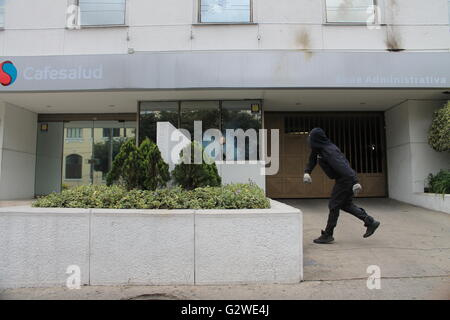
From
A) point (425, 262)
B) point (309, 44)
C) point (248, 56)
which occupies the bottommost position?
point (425, 262)

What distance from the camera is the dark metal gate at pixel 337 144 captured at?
11.0m

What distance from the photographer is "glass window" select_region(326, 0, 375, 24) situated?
9.35 metres

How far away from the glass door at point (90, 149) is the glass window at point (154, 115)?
2414 millimetres

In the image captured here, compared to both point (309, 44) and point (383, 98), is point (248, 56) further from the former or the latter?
point (383, 98)

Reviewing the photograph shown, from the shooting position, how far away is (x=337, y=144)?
445 inches

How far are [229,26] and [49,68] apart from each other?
16.0 ft

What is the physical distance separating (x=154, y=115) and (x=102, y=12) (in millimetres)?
3321

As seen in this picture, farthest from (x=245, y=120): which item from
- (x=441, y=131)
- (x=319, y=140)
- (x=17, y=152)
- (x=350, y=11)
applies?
(x=17, y=152)

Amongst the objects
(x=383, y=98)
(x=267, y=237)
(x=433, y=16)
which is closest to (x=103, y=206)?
(x=267, y=237)

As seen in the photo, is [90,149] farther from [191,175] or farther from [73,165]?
[191,175]

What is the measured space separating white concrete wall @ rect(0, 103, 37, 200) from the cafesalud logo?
67.8 inches

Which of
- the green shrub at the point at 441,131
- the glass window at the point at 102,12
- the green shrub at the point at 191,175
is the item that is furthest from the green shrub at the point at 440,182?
→ the glass window at the point at 102,12

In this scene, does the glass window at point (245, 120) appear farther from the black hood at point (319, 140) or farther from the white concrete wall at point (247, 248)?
the white concrete wall at point (247, 248)

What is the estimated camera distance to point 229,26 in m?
9.31
